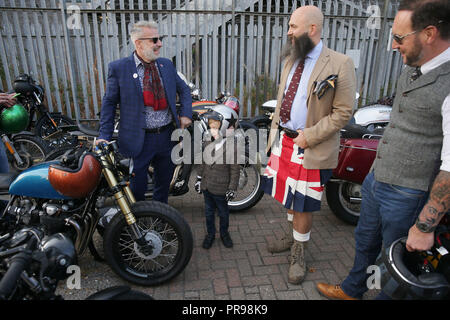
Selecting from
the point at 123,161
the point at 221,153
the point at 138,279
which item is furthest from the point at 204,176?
the point at 138,279

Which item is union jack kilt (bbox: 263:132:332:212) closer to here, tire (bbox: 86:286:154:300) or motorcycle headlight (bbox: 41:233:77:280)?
tire (bbox: 86:286:154:300)

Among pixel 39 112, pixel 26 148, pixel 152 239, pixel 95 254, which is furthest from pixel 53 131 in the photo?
pixel 152 239

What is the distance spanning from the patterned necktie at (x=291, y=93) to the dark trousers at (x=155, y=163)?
1.08 m

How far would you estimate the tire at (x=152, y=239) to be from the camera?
2383mm

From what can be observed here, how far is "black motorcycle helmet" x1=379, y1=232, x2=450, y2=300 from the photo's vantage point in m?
1.53

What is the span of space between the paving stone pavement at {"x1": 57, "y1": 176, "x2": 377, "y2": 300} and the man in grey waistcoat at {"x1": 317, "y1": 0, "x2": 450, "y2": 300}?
834 mm

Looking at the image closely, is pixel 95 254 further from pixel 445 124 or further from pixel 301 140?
pixel 445 124

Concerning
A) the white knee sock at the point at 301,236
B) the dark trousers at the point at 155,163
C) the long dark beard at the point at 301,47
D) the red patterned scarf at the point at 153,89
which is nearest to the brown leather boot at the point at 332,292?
the white knee sock at the point at 301,236

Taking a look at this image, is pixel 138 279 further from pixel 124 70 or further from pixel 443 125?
pixel 443 125

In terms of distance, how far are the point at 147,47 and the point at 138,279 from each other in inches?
75.0

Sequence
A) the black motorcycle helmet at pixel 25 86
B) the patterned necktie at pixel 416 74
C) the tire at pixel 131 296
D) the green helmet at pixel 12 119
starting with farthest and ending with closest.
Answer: the black motorcycle helmet at pixel 25 86, the green helmet at pixel 12 119, the patterned necktie at pixel 416 74, the tire at pixel 131 296

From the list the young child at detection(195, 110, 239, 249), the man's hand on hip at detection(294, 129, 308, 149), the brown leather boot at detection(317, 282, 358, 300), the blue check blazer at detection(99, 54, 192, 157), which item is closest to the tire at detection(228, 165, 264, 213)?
the young child at detection(195, 110, 239, 249)

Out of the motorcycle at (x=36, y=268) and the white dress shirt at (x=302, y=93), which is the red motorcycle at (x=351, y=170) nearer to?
the white dress shirt at (x=302, y=93)

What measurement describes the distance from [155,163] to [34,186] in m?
1.04
